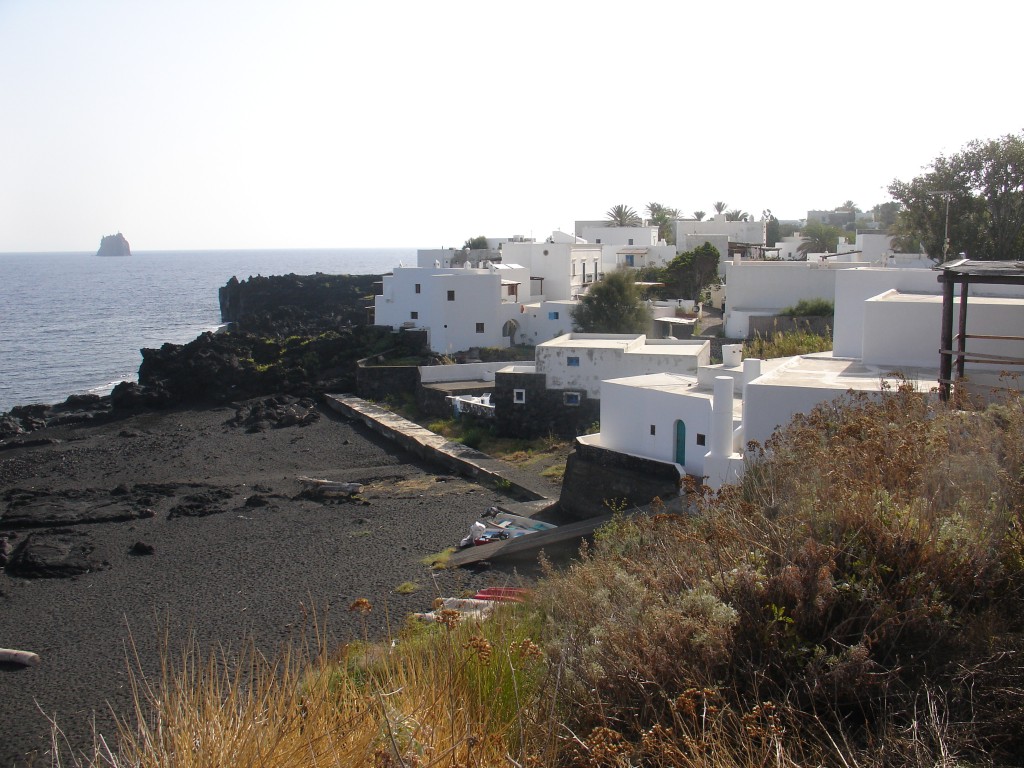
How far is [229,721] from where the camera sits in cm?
332

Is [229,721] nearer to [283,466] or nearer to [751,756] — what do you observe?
[751,756]

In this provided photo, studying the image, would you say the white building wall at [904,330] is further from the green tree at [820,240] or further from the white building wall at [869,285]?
the green tree at [820,240]

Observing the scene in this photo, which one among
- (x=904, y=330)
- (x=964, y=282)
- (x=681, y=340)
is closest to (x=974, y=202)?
(x=681, y=340)

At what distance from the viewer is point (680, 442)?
604 inches

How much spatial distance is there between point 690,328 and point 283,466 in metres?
14.0

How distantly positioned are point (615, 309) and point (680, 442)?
47.9 ft

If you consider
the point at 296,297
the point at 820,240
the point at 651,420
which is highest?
the point at 820,240

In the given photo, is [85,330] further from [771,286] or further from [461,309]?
[771,286]

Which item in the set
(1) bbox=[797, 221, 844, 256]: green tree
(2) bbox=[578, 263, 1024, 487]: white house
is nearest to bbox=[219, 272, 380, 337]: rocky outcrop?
(1) bbox=[797, 221, 844, 256]: green tree

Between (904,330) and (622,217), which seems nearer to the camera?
(904,330)

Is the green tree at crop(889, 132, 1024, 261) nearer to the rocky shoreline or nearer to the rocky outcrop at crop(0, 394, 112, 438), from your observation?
the rocky shoreline

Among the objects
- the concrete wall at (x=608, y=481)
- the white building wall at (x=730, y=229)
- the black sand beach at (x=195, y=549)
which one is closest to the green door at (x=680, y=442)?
the concrete wall at (x=608, y=481)

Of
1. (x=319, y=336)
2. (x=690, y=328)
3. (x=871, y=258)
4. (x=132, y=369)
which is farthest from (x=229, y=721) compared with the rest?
(x=132, y=369)

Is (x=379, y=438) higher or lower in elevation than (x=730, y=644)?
lower
